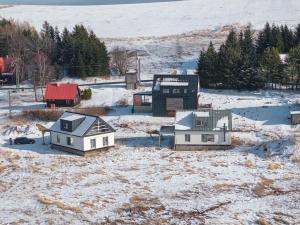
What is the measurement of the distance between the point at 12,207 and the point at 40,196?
2.20 m

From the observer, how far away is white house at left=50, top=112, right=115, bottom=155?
148 ft

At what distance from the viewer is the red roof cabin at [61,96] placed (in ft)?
193

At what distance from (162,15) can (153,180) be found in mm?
82276

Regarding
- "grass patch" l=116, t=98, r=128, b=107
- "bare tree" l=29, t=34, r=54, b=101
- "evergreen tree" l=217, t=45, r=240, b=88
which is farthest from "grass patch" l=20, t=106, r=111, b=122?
"evergreen tree" l=217, t=45, r=240, b=88

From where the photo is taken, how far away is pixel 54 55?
249 feet

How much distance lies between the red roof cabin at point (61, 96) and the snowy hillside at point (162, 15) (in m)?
42.7

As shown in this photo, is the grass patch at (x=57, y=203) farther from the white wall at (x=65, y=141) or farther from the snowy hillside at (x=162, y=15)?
the snowy hillside at (x=162, y=15)

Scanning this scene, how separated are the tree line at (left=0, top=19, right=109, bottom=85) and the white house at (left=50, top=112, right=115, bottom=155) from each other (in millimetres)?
21395

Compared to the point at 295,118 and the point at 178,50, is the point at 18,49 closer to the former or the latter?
the point at 178,50

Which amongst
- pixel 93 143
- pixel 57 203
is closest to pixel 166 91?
pixel 93 143

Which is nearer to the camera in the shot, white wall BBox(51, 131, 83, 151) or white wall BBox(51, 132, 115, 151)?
white wall BBox(51, 132, 115, 151)

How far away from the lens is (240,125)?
171 ft

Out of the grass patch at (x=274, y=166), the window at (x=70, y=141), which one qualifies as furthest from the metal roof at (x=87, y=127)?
the grass patch at (x=274, y=166)

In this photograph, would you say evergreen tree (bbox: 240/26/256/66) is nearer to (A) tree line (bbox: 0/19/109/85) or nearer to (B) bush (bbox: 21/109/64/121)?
(A) tree line (bbox: 0/19/109/85)
